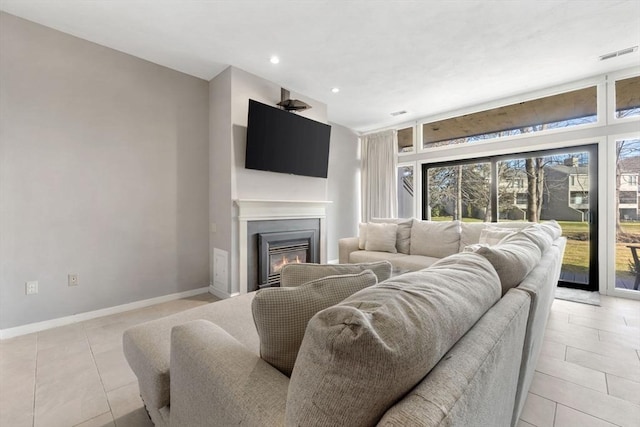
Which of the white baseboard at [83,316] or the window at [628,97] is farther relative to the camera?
the window at [628,97]

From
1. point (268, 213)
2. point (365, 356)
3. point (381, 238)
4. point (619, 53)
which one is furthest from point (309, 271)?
point (619, 53)

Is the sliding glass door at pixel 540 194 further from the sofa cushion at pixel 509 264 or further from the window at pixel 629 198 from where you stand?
the sofa cushion at pixel 509 264

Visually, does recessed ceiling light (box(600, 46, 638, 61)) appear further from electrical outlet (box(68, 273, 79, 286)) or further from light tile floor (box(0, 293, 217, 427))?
electrical outlet (box(68, 273, 79, 286))

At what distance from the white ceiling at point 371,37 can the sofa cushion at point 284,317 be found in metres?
2.28

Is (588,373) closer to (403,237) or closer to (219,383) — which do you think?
(403,237)

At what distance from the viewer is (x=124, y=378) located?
5.78ft

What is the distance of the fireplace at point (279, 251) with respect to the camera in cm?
327

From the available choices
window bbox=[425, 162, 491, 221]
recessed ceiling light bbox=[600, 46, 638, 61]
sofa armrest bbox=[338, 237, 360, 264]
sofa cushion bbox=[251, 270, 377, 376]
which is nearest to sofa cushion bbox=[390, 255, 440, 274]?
sofa armrest bbox=[338, 237, 360, 264]

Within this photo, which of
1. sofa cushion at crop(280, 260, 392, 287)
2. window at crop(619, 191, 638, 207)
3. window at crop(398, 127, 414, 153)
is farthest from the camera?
window at crop(398, 127, 414, 153)

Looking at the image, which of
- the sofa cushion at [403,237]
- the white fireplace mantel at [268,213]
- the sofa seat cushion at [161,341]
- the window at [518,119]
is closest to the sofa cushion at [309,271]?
the sofa seat cushion at [161,341]

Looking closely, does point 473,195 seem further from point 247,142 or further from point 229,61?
point 229,61

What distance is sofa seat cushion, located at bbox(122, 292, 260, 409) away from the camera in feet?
3.53

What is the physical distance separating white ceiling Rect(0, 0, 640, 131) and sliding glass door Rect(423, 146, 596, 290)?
1.03 m

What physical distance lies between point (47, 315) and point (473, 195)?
5450mm
